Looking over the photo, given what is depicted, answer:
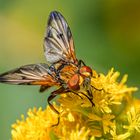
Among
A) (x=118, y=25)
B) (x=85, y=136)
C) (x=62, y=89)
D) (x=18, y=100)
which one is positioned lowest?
(x=85, y=136)

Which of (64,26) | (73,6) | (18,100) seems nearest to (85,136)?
(64,26)

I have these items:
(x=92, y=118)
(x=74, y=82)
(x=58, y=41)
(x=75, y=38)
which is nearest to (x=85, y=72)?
(x=74, y=82)

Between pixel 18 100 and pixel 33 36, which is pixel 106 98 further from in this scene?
pixel 33 36

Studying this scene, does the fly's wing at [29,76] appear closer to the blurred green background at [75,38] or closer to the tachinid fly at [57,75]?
the tachinid fly at [57,75]

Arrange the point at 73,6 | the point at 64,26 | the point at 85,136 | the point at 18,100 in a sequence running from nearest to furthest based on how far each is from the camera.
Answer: the point at 85,136 < the point at 64,26 < the point at 18,100 < the point at 73,6

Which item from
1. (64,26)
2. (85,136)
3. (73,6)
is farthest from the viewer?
(73,6)

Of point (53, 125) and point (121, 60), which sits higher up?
point (121, 60)

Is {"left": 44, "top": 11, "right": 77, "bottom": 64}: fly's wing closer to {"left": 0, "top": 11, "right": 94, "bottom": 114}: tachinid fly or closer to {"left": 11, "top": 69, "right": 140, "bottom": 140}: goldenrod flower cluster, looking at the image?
{"left": 0, "top": 11, "right": 94, "bottom": 114}: tachinid fly

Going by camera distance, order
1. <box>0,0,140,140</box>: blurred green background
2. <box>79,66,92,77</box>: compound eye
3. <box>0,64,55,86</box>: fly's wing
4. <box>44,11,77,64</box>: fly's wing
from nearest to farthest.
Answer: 1. <box>0,64,55,86</box>: fly's wing
2. <box>79,66,92,77</box>: compound eye
3. <box>44,11,77,64</box>: fly's wing
4. <box>0,0,140,140</box>: blurred green background

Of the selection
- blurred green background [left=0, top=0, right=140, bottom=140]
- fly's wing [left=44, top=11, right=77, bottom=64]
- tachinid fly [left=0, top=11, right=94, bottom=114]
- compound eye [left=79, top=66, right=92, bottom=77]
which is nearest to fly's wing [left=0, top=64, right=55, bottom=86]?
tachinid fly [left=0, top=11, right=94, bottom=114]
